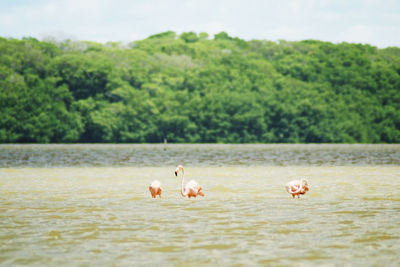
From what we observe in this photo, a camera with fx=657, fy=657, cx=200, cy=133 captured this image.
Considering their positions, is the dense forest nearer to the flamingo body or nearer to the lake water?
the lake water

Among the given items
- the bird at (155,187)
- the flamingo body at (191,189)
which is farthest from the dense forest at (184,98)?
the flamingo body at (191,189)

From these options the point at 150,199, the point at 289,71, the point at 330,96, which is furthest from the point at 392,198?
the point at 289,71

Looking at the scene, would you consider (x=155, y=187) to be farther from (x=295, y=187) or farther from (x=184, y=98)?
(x=184, y=98)

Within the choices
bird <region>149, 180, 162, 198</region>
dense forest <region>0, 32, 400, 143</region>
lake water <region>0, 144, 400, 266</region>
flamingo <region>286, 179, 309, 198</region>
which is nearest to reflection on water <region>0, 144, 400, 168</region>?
lake water <region>0, 144, 400, 266</region>

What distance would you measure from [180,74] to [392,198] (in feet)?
306

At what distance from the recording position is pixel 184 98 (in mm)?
99562

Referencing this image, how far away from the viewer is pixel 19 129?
87.8 meters

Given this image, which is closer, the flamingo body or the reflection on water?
the flamingo body

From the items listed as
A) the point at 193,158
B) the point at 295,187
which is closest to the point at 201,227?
the point at 295,187

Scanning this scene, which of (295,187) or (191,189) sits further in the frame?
(295,187)

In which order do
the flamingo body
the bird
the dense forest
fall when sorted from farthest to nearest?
the dense forest → the bird → the flamingo body

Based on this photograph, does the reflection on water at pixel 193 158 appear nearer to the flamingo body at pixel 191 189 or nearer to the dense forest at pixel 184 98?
the flamingo body at pixel 191 189

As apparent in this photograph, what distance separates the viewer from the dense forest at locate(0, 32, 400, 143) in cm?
9025

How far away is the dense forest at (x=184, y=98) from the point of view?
90.2 m
